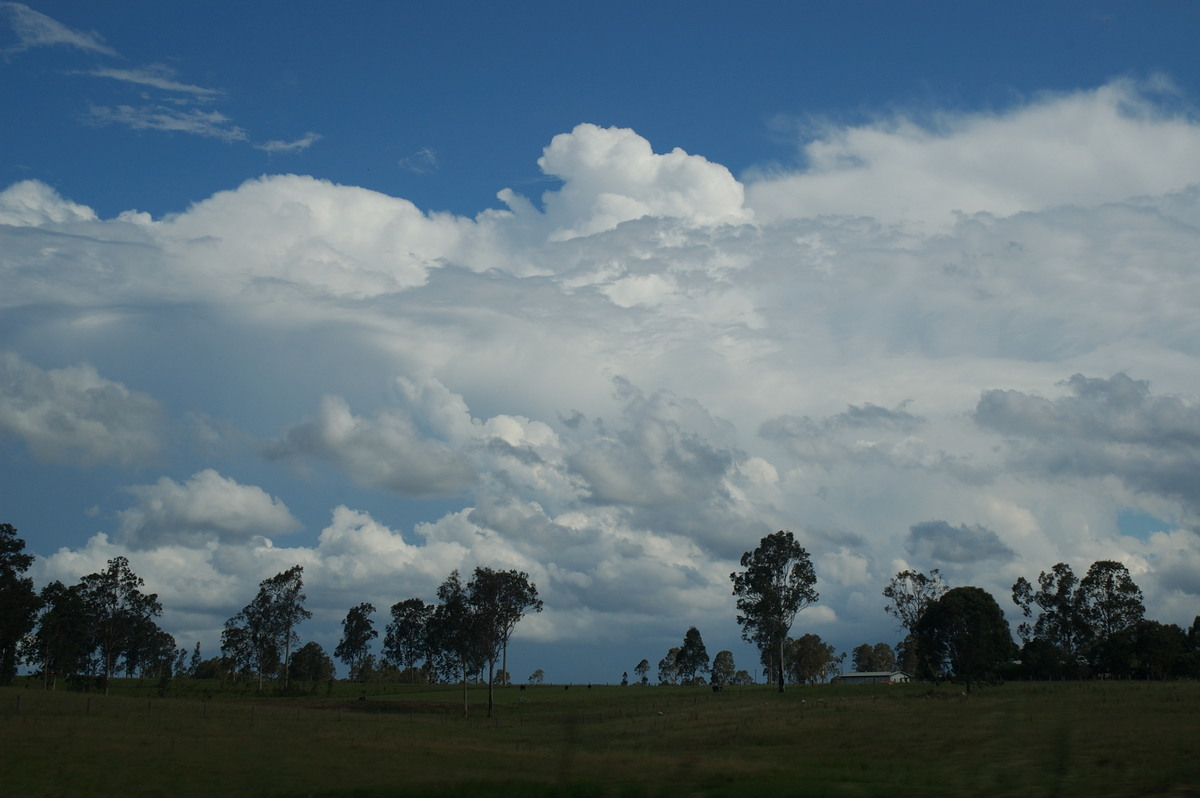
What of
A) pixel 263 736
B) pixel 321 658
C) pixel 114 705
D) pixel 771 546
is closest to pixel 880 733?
pixel 263 736

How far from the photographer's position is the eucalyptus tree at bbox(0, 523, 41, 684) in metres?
91.5

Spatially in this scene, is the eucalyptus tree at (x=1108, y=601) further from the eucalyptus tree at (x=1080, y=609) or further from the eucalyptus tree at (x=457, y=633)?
the eucalyptus tree at (x=457, y=633)

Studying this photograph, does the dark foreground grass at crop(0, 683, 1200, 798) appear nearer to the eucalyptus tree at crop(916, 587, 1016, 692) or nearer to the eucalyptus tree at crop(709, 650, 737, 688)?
the eucalyptus tree at crop(916, 587, 1016, 692)

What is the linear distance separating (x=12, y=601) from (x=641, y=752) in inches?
3239

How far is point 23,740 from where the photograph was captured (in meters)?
35.8

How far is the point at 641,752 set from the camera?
3569 cm

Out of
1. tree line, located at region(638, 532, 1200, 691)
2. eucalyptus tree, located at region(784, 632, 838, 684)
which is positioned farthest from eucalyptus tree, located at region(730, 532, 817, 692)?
eucalyptus tree, located at region(784, 632, 838, 684)

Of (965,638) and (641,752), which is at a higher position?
(965,638)

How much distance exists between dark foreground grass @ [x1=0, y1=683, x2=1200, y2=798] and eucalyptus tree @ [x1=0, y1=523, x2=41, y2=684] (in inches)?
1434

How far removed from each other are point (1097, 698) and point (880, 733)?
1542cm

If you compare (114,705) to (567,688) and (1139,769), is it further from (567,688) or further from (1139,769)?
(567,688)

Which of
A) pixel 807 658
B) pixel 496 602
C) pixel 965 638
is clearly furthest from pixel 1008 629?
pixel 807 658

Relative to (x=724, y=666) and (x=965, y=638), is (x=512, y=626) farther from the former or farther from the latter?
(x=724, y=666)

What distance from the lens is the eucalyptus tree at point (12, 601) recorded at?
300 feet
